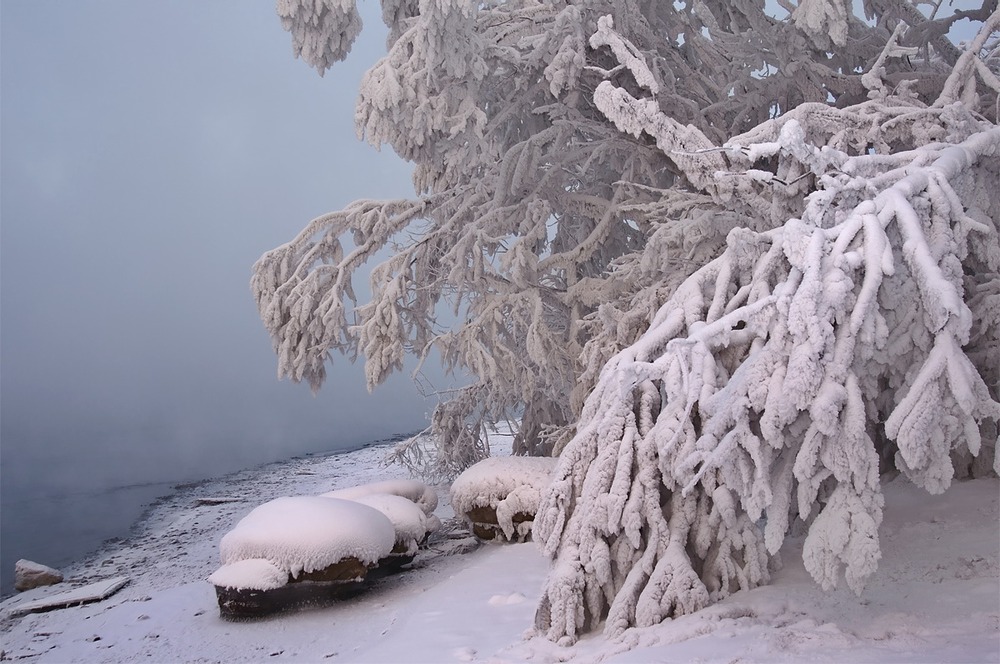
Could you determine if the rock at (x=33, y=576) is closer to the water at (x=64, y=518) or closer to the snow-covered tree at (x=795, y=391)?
the water at (x=64, y=518)

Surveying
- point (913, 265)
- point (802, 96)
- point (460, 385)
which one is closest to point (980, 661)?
point (913, 265)

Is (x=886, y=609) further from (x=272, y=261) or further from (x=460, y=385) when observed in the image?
(x=460, y=385)

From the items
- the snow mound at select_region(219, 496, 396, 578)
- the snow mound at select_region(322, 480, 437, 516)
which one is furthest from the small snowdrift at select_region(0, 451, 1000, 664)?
the snow mound at select_region(322, 480, 437, 516)

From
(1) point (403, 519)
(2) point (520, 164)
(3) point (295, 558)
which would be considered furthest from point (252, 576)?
(2) point (520, 164)

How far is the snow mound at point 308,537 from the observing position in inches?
271

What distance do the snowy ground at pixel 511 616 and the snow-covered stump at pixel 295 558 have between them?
195 millimetres

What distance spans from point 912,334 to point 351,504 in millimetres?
5548

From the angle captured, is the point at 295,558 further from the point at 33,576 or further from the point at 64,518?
the point at 64,518

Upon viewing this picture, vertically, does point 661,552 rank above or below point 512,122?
below

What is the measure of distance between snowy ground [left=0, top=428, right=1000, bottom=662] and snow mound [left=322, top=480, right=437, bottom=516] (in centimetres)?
99

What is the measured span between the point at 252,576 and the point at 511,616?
2.58m

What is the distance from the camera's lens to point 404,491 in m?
9.64

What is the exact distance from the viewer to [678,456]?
4027 mm

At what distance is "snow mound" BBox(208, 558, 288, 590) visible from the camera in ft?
21.9
